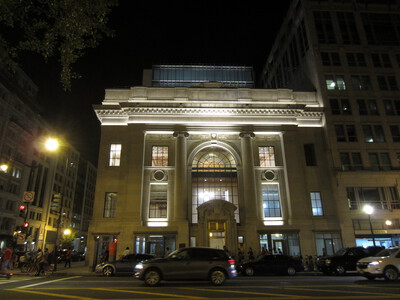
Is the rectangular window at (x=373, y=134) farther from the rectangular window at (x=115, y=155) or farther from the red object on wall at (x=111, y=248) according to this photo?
the red object on wall at (x=111, y=248)

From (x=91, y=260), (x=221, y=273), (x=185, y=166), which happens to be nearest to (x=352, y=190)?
(x=185, y=166)

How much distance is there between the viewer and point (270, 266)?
66.2 ft

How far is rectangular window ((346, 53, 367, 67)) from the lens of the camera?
37531mm

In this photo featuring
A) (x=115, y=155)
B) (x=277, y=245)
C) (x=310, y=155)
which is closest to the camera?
(x=277, y=245)

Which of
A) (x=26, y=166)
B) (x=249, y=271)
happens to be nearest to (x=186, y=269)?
(x=249, y=271)

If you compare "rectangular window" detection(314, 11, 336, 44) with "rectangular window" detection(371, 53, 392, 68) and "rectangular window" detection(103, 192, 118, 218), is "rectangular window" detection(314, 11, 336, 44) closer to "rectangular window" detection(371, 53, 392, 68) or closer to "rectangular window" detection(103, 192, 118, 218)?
"rectangular window" detection(371, 53, 392, 68)

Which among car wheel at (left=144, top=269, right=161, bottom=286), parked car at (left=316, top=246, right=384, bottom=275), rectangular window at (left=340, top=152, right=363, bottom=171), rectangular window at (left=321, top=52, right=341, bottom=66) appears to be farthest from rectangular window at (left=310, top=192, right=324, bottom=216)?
car wheel at (left=144, top=269, right=161, bottom=286)

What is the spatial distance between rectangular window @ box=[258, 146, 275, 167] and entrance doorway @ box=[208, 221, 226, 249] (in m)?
8.55

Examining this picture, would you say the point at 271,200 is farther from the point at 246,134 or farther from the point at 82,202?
the point at 82,202

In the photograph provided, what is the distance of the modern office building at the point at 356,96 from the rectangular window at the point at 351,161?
10 cm

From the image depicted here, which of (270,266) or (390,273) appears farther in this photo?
(270,266)

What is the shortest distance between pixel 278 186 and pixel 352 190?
819 centimetres

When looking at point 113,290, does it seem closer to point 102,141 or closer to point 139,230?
point 139,230

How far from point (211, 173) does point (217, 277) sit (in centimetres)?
2010
